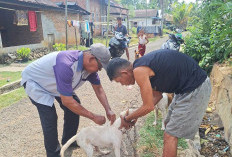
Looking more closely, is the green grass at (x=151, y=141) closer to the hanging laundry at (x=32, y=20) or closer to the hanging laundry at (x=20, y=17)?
the hanging laundry at (x=20, y=17)

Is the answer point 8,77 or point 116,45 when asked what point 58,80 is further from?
point 8,77

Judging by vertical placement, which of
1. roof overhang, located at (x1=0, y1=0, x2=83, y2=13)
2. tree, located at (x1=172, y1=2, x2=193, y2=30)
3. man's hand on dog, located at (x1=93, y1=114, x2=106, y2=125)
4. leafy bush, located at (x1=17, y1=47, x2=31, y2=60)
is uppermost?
tree, located at (x1=172, y1=2, x2=193, y2=30)

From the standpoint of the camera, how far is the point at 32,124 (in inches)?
166

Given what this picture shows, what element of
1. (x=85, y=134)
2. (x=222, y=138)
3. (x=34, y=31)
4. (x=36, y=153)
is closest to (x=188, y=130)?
(x=85, y=134)

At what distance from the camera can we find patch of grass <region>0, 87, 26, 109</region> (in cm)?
518

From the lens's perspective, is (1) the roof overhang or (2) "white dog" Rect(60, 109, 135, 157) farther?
(1) the roof overhang

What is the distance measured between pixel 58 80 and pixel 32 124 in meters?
2.31

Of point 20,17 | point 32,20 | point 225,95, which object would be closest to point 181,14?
point 32,20

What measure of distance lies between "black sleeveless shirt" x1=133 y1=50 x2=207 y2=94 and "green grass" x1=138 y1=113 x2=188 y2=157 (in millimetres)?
1233

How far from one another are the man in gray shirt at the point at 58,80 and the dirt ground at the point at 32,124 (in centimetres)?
77

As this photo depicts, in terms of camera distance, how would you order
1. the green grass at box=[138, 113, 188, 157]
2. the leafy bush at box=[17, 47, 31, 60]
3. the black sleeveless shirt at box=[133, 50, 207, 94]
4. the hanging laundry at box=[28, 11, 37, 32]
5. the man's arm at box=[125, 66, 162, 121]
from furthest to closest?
the hanging laundry at box=[28, 11, 37, 32]
the leafy bush at box=[17, 47, 31, 60]
the green grass at box=[138, 113, 188, 157]
the black sleeveless shirt at box=[133, 50, 207, 94]
the man's arm at box=[125, 66, 162, 121]

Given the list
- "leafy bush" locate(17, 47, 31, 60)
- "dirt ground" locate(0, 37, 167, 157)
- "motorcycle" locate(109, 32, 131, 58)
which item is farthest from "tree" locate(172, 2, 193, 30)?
"dirt ground" locate(0, 37, 167, 157)

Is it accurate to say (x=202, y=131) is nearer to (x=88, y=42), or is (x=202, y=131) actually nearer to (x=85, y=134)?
(x=85, y=134)

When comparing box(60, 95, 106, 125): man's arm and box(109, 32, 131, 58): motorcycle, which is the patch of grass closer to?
box(109, 32, 131, 58): motorcycle
